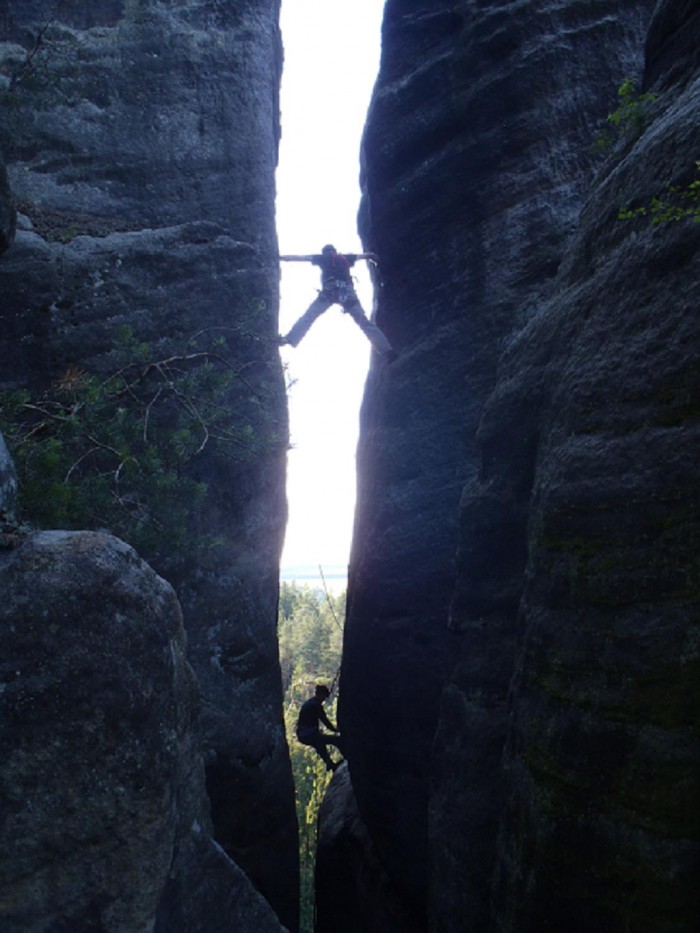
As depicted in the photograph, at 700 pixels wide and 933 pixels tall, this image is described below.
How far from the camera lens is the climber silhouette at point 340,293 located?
13.5 meters

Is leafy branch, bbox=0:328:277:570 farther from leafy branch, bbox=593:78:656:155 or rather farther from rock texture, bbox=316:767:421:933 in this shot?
rock texture, bbox=316:767:421:933

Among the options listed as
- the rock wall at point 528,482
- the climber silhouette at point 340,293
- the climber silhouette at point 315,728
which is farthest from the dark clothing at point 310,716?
the climber silhouette at point 340,293

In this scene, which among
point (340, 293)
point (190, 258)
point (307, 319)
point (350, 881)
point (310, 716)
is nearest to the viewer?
point (190, 258)

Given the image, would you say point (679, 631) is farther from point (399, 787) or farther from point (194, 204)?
point (194, 204)

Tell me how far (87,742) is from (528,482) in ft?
14.8

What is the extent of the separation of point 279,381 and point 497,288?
365 centimetres

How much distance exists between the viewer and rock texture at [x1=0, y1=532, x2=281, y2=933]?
525 cm

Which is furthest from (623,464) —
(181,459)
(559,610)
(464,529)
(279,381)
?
(279,381)

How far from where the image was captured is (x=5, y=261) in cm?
1080

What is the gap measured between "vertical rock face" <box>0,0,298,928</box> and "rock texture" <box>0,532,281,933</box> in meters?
4.11

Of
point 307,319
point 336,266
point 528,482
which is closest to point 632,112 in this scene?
point 528,482

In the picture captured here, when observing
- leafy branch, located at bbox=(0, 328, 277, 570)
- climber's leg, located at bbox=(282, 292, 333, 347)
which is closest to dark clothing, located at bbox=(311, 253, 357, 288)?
climber's leg, located at bbox=(282, 292, 333, 347)

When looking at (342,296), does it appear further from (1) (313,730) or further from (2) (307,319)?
(1) (313,730)

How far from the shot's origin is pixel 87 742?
18.0ft
